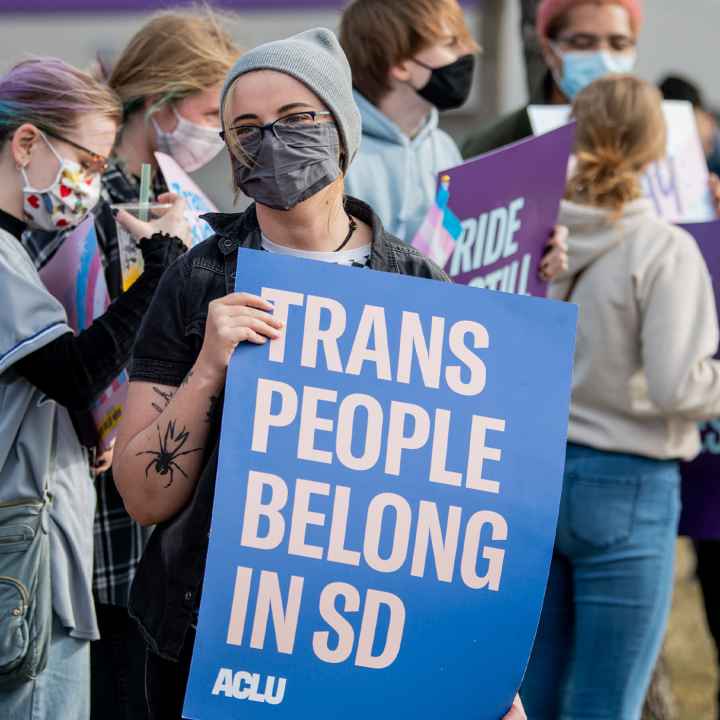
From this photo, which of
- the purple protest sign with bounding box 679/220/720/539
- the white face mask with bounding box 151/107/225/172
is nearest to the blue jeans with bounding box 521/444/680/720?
the purple protest sign with bounding box 679/220/720/539

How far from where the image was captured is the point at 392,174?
12.4 ft

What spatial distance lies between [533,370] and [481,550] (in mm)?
286

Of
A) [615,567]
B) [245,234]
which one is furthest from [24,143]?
[615,567]

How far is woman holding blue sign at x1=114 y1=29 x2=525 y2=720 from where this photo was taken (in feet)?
7.11

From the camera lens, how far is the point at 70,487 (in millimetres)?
2852

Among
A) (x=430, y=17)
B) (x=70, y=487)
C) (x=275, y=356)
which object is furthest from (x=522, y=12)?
(x=275, y=356)

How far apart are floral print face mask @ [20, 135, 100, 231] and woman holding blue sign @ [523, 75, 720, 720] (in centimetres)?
145

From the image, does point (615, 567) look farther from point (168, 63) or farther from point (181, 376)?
point (181, 376)

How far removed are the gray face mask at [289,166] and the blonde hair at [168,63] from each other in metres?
1.13

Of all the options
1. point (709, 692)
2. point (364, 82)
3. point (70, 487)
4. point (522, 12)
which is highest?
point (522, 12)

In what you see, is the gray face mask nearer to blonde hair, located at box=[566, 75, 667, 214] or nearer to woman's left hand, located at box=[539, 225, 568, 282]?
woman's left hand, located at box=[539, 225, 568, 282]

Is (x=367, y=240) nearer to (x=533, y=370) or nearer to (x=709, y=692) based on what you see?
(x=533, y=370)

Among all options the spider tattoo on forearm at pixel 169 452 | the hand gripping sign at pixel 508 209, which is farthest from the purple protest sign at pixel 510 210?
the spider tattoo on forearm at pixel 169 452

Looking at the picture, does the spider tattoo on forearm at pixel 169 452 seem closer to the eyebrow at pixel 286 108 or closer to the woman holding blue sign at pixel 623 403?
the eyebrow at pixel 286 108
